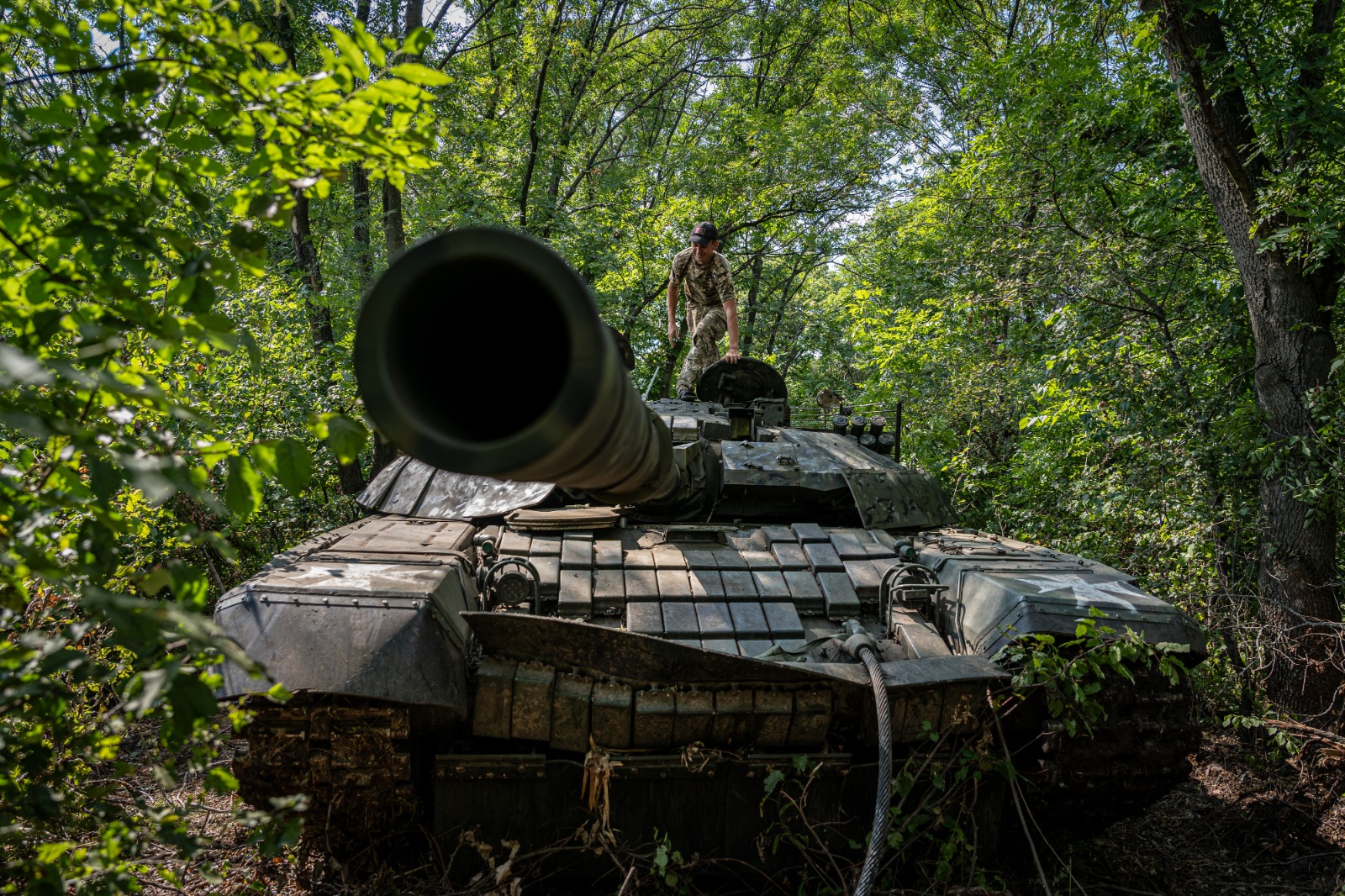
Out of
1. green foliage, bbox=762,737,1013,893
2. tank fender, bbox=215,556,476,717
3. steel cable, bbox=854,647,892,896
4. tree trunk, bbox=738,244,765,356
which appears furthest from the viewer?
tree trunk, bbox=738,244,765,356

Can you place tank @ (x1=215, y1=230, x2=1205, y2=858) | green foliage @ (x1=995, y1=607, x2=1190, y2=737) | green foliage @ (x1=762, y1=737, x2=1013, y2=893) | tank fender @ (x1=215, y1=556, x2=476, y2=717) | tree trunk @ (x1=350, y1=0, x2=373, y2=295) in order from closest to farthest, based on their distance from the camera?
tank fender @ (x1=215, y1=556, x2=476, y2=717) < tank @ (x1=215, y1=230, x2=1205, y2=858) < green foliage @ (x1=995, y1=607, x2=1190, y2=737) < green foliage @ (x1=762, y1=737, x2=1013, y2=893) < tree trunk @ (x1=350, y1=0, x2=373, y2=295)

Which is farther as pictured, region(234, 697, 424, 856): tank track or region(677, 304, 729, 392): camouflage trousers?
region(677, 304, 729, 392): camouflage trousers

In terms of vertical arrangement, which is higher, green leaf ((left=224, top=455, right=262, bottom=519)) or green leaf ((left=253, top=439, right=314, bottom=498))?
green leaf ((left=253, top=439, right=314, bottom=498))

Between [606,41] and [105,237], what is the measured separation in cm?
1589

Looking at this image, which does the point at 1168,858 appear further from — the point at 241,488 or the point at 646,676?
the point at 241,488

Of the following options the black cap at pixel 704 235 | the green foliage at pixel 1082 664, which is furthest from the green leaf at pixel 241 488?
the black cap at pixel 704 235

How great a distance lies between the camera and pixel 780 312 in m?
21.3

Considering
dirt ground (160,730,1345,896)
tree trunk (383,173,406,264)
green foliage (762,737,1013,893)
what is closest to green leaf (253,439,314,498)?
dirt ground (160,730,1345,896)

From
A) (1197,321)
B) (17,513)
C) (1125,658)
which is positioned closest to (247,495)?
(17,513)

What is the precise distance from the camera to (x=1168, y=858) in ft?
16.7

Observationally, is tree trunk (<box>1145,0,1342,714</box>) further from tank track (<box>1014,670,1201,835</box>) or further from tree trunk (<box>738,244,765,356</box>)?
tree trunk (<box>738,244,765,356</box>)

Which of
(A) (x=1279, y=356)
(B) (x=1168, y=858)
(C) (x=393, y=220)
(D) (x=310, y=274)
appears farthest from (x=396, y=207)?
(B) (x=1168, y=858)

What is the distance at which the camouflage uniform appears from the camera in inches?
320

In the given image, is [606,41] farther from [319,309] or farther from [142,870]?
[142,870]
